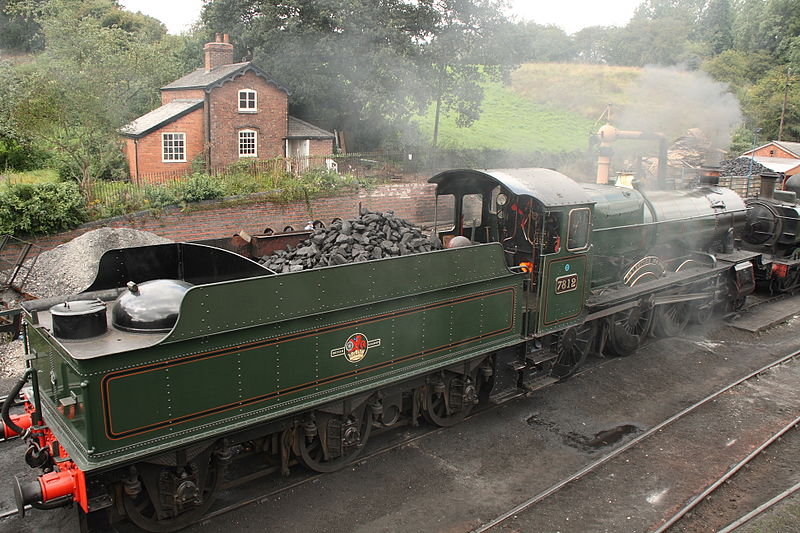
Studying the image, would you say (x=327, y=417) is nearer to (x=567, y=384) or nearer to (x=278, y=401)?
(x=278, y=401)

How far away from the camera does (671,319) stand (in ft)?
39.1

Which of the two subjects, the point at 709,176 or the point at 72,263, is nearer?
the point at 72,263

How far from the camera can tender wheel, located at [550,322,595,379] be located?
9148 mm

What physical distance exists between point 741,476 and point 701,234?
664 centimetres

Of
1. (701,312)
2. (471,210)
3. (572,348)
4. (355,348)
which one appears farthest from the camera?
(701,312)

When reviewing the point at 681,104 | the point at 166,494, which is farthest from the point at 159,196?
the point at 681,104

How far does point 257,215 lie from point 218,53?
10.4 meters

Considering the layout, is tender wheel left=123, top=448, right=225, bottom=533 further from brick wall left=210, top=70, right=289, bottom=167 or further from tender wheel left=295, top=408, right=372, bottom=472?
brick wall left=210, top=70, right=289, bottom=167

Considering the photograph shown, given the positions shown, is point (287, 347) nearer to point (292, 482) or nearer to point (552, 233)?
point (292, 482)

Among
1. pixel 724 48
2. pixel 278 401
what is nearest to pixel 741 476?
pixel 278 401

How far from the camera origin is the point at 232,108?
22938 mm

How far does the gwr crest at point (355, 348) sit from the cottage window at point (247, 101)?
1874 centimetres

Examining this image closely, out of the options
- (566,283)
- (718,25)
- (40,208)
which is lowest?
(566,283)

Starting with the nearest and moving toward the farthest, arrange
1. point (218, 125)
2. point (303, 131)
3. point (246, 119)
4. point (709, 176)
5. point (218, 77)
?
point (709, 176) < point (218, 77) < point (218, 125) < point (246, 119) < point (303, 131)
